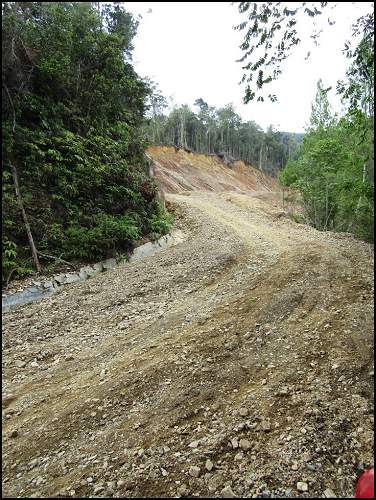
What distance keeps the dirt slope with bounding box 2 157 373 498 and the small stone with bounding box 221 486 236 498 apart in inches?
1.1

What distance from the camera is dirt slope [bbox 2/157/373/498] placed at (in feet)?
9.57

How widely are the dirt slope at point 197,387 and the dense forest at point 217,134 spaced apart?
39.5 metres

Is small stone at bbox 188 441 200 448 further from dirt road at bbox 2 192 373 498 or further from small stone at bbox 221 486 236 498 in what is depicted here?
small stone at bbox 221 486 236 498

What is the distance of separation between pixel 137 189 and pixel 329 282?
7.27 m

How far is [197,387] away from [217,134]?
56.4 m

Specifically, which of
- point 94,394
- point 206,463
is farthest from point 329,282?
point 94,394

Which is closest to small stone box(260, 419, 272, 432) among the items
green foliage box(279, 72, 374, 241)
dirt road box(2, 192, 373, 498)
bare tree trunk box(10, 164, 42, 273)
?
dirt road box(2, 192, 373, 498)

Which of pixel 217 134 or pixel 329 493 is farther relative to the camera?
pixel 217 134

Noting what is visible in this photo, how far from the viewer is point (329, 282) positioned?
6.15 m

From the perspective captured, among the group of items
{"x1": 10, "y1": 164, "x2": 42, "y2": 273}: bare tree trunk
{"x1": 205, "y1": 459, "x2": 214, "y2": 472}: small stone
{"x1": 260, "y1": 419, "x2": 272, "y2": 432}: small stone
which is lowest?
{"x1": 205, "y1": 459, "x2": 214, "y2": 472}: small stone

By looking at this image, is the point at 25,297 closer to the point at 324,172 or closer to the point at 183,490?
the point at 183,490

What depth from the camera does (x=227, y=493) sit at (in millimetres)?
Result: 2715

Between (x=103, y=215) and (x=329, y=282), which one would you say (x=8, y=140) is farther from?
(x=329, y=282)

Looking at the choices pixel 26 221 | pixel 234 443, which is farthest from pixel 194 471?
pixel 26 221
